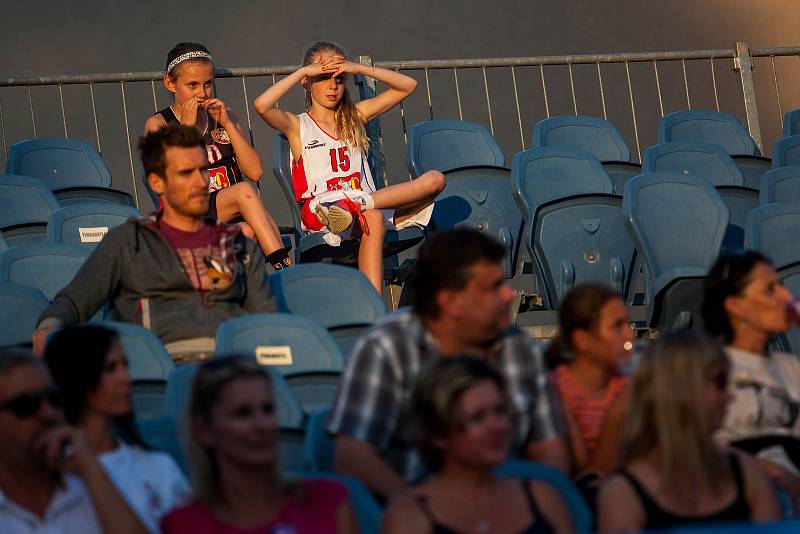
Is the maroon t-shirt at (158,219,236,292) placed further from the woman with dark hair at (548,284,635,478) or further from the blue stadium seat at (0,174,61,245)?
the blue stadium seat at (0,174,61,245)

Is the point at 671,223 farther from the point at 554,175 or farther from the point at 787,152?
the point at 787,152

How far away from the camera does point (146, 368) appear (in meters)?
3.77

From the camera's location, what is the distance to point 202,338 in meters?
4.20

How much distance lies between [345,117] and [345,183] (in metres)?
0.30

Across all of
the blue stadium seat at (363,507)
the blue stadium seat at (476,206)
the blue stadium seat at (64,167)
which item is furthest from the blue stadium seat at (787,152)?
the blue stadium seat at (363,507)

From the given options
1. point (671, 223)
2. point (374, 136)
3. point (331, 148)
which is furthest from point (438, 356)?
point (374, 136)

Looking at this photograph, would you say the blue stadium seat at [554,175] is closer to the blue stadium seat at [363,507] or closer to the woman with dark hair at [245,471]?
the blue stadium seat at [363,507]

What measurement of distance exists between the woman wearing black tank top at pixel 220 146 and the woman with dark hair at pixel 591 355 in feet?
6.81

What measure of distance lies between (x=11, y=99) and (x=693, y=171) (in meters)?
3.64

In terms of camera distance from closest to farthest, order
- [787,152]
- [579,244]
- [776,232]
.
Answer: [776,232]
[579,244]
[787,152]

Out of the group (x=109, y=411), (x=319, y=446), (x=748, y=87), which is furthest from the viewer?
(x=748, y=87)

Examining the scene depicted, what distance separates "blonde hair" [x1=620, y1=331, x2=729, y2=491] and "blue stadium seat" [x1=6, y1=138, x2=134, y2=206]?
4081 mm

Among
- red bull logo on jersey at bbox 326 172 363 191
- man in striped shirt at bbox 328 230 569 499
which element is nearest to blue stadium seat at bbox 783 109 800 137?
red bull logo on jersey at bbox 326 172 363 191

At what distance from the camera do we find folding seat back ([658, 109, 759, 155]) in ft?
25.8
